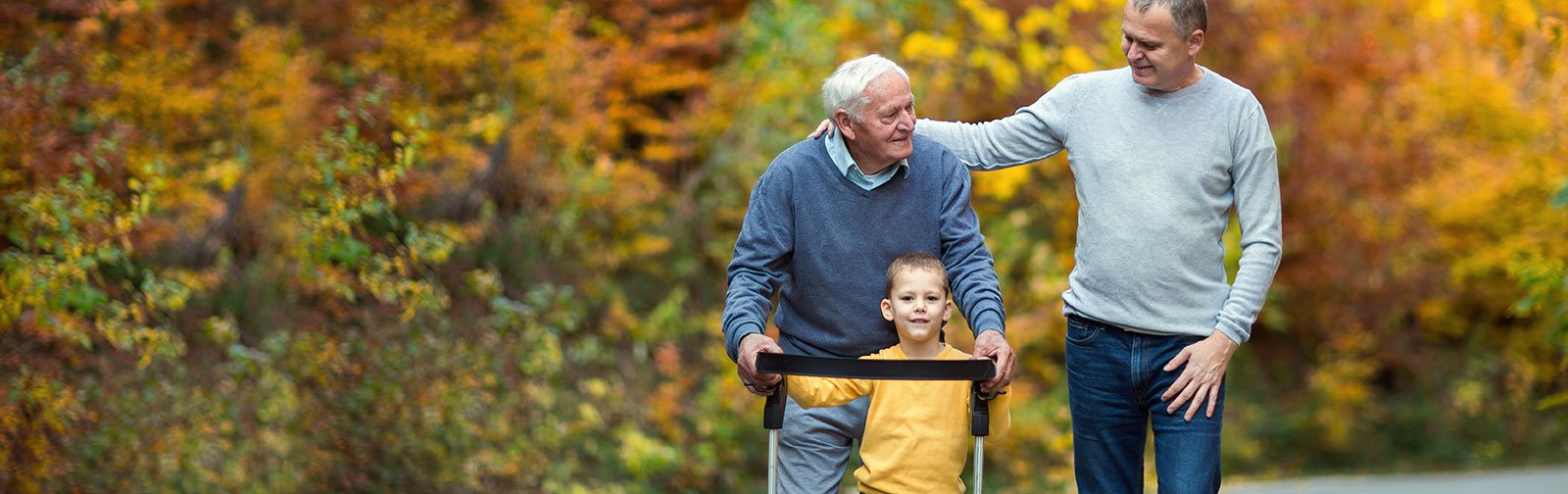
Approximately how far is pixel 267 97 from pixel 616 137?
2.69 metres

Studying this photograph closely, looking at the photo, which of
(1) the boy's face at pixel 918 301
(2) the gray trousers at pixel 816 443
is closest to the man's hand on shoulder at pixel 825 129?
(1) the boy's face at pixel 918 301

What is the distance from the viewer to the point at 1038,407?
8555 millimetres

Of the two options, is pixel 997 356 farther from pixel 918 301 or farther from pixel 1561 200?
pixel 1561 200

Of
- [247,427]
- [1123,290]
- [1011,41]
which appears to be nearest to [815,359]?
[1123,290]

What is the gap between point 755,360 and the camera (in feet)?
11.6

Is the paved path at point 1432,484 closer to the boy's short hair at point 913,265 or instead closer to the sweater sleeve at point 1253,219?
the sweater sleeve at point 1253,219

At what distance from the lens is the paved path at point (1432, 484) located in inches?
384

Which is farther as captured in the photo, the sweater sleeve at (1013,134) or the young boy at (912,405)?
the sweater sleeve at (1013,134)

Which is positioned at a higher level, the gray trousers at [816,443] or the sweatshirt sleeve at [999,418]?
the sweatshirt sleeve at [999,418]

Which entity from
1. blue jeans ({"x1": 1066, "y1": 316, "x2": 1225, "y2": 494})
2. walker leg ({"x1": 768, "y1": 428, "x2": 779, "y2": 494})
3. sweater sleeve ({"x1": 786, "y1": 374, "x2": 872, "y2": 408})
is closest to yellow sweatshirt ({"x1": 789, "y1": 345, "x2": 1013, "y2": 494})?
sweater sleeve ({"x1": 786, "y1": 374, "x2": 872, "y2": 408})

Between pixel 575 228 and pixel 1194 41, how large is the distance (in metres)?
4.80

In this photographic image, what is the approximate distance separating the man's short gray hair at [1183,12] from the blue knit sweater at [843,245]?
1.96ft

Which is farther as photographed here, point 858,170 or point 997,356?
point 858,170

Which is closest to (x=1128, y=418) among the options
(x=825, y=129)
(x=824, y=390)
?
(x=824, y=390)
